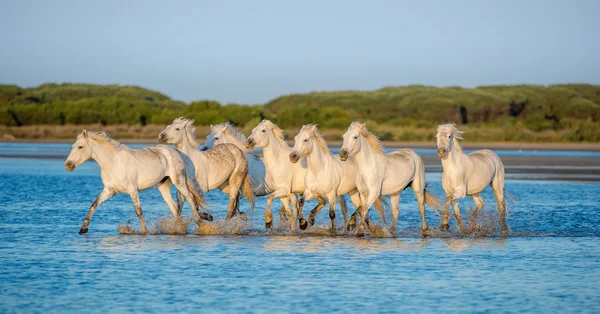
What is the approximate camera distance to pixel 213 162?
1415 centimetres

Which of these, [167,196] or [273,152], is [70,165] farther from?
[273,152]

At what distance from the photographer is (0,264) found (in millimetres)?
10211

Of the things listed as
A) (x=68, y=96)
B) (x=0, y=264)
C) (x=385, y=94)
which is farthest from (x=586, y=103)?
(x=0, y=264)

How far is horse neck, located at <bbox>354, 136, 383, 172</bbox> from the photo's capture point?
13.0m

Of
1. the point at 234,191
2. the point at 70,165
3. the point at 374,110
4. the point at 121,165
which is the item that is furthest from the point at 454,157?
the point at 374,110

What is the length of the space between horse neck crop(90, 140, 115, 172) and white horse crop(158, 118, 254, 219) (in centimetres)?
119

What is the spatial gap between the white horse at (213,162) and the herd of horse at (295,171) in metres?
0.02

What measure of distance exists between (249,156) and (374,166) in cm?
284

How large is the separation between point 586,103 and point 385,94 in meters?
21.0

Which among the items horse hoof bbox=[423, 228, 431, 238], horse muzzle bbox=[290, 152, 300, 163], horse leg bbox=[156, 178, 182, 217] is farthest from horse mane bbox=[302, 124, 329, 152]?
horse leg bbox=[156, 178, 182, 217]

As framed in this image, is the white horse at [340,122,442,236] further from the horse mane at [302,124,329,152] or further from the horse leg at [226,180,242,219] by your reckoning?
the horse leg at [226,180,242,219]

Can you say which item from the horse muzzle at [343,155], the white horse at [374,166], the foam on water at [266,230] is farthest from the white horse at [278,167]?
the horse muzzle at [343,155]

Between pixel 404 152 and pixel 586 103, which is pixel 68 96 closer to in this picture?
pixel 586 103

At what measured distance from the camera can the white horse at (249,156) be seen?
14.7 metres
